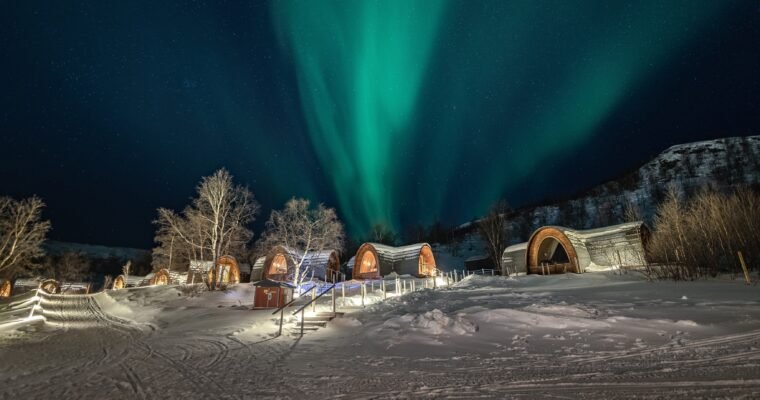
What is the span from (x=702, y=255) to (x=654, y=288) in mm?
5438

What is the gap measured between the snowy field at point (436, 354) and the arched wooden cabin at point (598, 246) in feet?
46.6

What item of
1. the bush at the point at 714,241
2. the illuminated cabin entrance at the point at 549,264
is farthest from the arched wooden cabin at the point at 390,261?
the bush at the point at 714,241

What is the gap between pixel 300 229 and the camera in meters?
26.9

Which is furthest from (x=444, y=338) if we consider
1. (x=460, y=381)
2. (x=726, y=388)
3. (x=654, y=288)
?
(x=654, y=288)

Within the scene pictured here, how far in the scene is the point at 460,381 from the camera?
16.9 ft

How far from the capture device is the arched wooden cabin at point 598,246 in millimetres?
26327

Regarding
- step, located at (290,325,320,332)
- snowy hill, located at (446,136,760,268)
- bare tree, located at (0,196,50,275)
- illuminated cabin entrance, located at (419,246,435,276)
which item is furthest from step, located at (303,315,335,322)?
snowy hill, located at (446,136,760,268)

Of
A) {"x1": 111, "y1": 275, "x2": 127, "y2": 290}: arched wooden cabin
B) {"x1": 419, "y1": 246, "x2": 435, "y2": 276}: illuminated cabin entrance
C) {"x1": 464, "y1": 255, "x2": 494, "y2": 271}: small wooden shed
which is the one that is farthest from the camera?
{"x1": 464, "y1": 255, "x2": 494, "y2": 271}: small wooden shed

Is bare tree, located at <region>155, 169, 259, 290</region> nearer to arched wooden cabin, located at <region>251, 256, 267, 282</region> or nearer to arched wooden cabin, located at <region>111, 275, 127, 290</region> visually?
arched wooden cabin, located at <region>251, 256, 267, 282</region>

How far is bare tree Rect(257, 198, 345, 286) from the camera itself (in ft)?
87.3

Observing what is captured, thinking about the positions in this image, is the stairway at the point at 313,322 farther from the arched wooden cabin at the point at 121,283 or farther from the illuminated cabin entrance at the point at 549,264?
the arched wooden cabin at the point at 121,283

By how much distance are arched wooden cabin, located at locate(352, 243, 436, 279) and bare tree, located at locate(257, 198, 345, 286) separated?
279 inches

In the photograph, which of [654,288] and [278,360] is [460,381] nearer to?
[278,360]

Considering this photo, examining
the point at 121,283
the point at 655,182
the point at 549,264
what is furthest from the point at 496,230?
the point at 121,283
